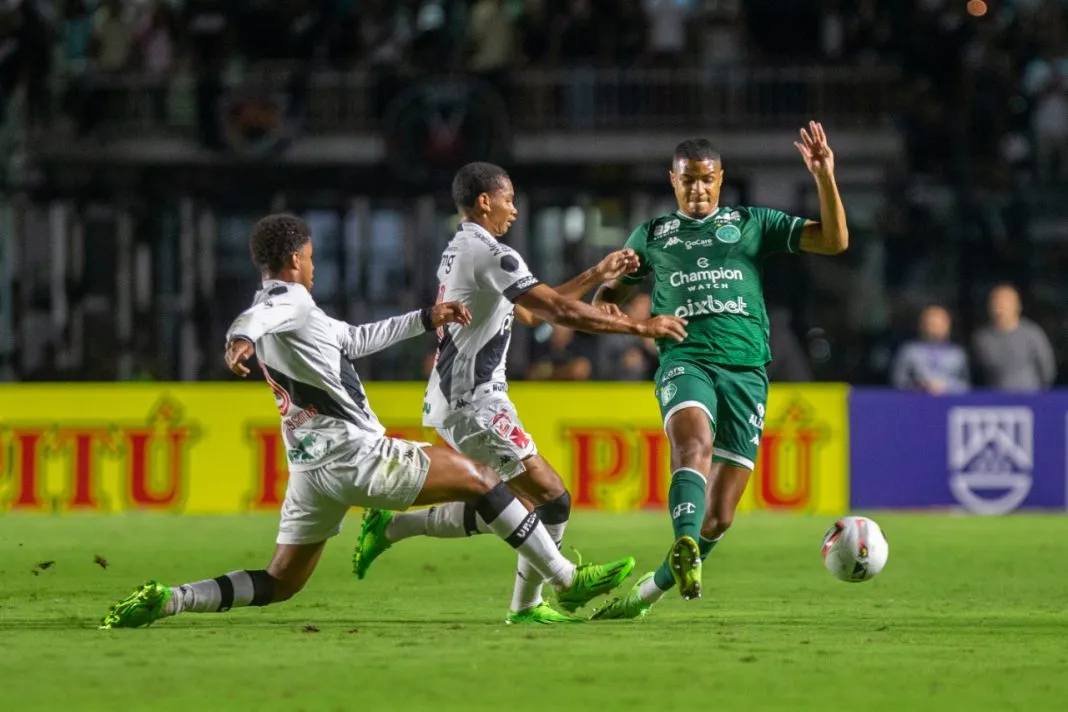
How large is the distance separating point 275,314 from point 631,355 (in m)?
10.3

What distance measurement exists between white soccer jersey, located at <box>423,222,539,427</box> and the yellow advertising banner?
777cm

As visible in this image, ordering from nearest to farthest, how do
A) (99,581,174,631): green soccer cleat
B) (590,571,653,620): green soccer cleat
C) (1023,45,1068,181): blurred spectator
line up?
(99,581,174,631): green soccer cleat
(590,571,653,620): green soccer cleat
(1023,45,1068,181): blurred spectator

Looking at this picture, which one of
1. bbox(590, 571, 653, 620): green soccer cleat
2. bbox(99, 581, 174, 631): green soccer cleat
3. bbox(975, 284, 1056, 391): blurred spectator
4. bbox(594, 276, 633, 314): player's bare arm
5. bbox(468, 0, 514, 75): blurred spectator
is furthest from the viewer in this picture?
bbox(468, 0, 514, 75): blurred spectator

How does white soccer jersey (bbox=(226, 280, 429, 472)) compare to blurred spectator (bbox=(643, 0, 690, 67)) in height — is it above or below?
below

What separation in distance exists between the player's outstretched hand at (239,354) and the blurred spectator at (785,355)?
438 inches

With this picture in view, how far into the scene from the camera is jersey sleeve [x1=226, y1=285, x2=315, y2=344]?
7.35 m

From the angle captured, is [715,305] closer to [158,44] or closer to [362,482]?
[362,482]

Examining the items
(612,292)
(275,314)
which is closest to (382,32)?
(612,292)

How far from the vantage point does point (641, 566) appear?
11398 millimetres

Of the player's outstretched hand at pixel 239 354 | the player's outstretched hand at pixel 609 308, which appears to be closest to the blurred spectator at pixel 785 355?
the player's outstretched hand at pixel 609 308

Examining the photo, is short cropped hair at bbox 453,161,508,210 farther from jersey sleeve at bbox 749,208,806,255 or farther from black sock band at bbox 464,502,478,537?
black sock band at bbox 464,502,478,537

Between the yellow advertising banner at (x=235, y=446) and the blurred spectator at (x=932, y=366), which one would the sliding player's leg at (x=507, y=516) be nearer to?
the yellow advertising banner at (x=235, y=446)

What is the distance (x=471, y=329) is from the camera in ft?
27.7

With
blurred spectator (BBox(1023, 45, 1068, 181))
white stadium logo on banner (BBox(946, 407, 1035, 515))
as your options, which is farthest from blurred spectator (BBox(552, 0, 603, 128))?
white stadium logo on banner (BBox(946, 407, 1035, 515))
